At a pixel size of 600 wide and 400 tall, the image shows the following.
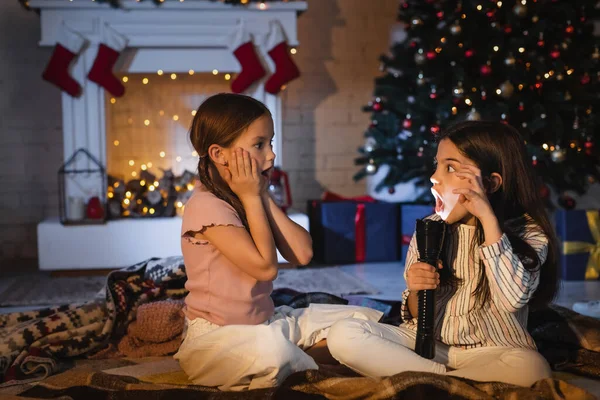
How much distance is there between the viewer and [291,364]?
1730mm

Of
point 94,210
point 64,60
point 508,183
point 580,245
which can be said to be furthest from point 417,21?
point 508,183

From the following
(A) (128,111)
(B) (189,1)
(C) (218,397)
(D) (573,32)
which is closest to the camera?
(C) (218,397)

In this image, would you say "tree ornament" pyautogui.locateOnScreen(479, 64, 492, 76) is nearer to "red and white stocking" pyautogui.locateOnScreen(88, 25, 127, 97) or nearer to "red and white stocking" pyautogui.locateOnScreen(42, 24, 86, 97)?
"red and white stocking" pyautogui.locateOnScreen(88, 25, 127, 97)

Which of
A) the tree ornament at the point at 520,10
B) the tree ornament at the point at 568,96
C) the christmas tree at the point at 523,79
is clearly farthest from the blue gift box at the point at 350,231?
the tree ornament at the point at 520,10

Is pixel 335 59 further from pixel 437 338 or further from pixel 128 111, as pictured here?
pixel 437 338

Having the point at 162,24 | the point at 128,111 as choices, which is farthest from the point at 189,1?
the point at 128,111

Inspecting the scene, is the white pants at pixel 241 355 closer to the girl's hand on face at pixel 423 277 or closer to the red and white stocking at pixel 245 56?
the girl's hand on face at pixel 423 277

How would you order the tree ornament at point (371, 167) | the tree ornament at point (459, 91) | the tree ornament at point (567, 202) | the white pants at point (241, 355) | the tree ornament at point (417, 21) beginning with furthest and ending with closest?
the tree ornament at point (371, 167)
the tree ornament at point (417, 21)
the tree ornament at point (567, 202)
the tree ornament at point (459, 91)
the white pants at point (241, 355)

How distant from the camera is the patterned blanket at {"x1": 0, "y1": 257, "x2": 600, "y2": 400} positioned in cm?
161

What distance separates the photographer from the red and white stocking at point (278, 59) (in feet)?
14.3

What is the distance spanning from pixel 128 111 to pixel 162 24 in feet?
2.49

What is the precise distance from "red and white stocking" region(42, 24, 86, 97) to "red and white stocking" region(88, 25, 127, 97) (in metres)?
0.12

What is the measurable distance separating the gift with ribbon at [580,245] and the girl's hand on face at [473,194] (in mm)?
2241

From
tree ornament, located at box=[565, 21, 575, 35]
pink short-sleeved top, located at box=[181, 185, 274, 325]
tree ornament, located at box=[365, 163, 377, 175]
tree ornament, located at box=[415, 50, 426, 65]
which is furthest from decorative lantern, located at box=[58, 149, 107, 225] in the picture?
tree ornament, located at box=[565, 21, 575, 35]
